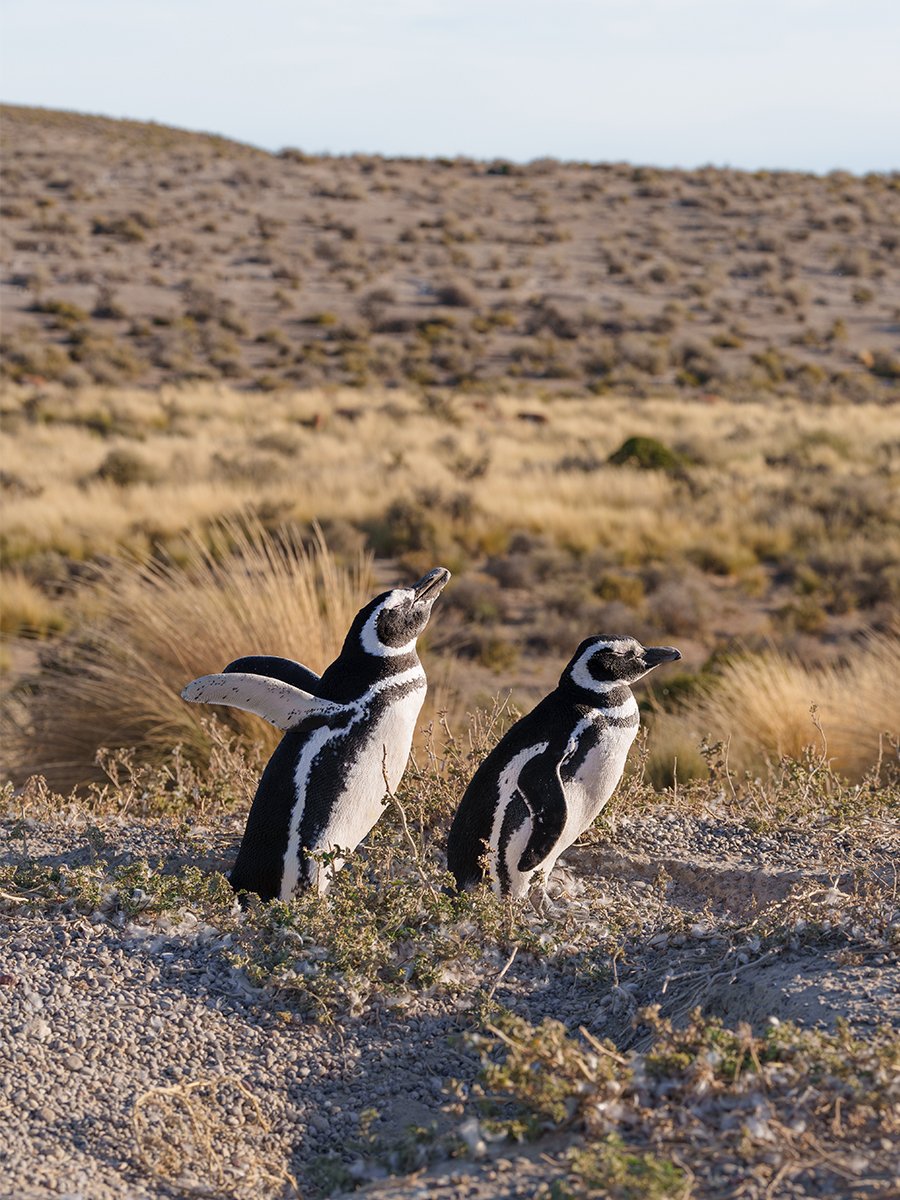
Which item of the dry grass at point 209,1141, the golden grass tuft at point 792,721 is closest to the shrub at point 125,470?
the golden grass tuft at point 792,721

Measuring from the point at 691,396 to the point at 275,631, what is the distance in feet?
80.2

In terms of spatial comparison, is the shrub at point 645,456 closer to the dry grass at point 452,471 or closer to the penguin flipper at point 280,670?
the dry grass at point 452,471

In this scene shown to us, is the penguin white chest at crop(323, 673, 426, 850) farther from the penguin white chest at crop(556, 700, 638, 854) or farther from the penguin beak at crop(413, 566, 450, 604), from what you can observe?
the penguin white chest at crop(556, 700, 638, 854)

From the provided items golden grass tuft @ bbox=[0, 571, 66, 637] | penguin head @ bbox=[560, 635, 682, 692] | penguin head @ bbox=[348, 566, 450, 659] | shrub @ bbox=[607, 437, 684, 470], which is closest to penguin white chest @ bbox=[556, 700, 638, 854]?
penguin head @ bbox=[560, 635, 682, 692]

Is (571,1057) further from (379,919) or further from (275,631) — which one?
(275,631)

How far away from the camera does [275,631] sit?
711 cm

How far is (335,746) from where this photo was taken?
161 inches

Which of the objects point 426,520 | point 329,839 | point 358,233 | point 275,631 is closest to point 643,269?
point 358,233

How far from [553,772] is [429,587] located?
714 mm

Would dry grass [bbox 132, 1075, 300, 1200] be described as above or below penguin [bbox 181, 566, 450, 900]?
below

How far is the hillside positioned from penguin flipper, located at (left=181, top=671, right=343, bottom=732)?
82.1 ft

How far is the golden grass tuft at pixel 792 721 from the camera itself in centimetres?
718

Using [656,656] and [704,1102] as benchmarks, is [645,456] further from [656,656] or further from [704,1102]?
[704,1102]

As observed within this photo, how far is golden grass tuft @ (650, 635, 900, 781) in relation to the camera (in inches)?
283
